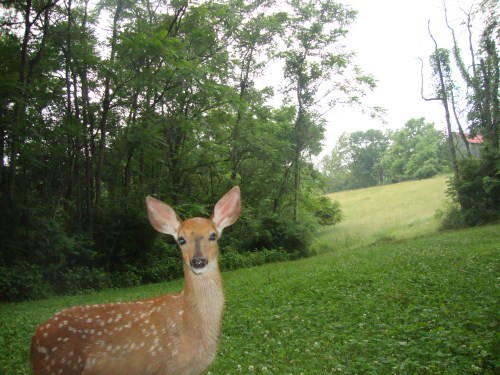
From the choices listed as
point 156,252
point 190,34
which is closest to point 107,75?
point 190,34

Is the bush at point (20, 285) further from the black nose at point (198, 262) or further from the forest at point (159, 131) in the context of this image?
the black nose at point (198, 262)

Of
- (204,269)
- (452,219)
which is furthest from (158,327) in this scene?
(452,219)

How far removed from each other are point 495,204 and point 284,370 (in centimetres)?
2953

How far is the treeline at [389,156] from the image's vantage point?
5728 centimetres

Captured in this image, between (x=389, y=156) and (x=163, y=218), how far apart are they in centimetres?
6496

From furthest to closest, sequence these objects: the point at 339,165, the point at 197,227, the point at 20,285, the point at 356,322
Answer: the point at 339,165
the point at 20,285
the point at 356,322
the point at 197,227

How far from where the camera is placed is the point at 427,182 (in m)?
48.4

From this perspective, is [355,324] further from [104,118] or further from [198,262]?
[104,118]

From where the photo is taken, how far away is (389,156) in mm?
63281

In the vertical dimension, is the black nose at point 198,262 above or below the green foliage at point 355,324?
above

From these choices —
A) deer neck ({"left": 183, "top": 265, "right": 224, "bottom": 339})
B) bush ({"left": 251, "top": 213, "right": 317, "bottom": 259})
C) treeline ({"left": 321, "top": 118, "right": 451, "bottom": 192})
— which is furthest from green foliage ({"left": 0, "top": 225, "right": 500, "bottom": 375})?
treeline ({"left": 321, "top": 118, "right": 451, "bottom": 192})

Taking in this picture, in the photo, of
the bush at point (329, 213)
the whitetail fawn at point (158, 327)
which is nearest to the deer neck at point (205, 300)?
the whitetail fawn at point (158, 327)

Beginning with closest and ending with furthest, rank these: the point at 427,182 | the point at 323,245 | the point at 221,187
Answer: the point at 221,187
the point at 323,245
the point at 427,182

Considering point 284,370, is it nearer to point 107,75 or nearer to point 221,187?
point 107,75
